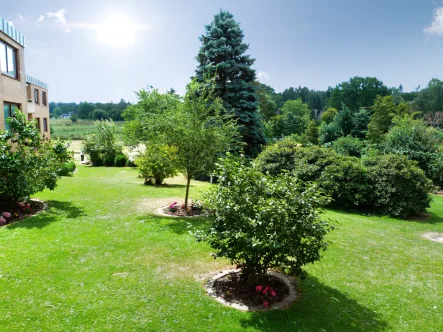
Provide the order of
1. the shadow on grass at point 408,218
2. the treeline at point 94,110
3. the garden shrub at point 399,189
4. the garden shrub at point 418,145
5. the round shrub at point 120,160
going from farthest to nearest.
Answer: the treeline at point 94,110, the round shrub at point 120,160, the garden shrub at point 418,145, the garden shrub at point 399,189, the shadow on grass at point 408,218

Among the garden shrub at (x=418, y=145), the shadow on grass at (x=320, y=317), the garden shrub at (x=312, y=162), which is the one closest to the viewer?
the shadow on grass at (x=320, y=317)

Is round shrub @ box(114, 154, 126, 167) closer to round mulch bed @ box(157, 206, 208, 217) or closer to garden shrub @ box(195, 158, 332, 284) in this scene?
round mulch bed @ box(157, 206, 208, 217)

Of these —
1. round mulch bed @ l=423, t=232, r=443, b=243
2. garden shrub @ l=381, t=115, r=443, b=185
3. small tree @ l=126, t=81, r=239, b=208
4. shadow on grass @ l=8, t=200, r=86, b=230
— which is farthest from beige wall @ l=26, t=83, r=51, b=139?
round mulch bed @ l=423, t=232, r=443, b=243

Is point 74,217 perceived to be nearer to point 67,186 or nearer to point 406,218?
point 67,186

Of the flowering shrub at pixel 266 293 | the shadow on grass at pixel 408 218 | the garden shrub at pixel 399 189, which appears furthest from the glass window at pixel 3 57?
the garden shrub at pixel 399 189

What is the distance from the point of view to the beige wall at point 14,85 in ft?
48.6

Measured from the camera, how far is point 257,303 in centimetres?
541

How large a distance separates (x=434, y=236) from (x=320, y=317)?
299 inches

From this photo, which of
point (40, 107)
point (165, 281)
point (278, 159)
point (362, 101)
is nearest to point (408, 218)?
point (278, 159)

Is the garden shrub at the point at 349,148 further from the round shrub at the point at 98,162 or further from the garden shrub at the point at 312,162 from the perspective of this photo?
the round shrub at the point at 98,162

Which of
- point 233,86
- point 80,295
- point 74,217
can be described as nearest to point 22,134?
point 74,217

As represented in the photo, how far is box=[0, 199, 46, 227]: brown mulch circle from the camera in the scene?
9.41m

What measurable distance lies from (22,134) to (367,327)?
437 inches

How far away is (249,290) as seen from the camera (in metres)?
5.78
